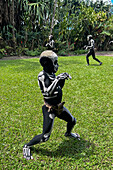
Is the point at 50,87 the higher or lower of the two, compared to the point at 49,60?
lower

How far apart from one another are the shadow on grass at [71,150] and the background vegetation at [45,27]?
1424 cm

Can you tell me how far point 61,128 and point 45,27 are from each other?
652 inches

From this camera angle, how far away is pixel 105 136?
3.65 metres

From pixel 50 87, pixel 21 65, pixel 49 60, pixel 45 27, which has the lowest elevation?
pixel 21 65

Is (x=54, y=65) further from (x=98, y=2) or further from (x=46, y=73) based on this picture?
(x=98, y=2)

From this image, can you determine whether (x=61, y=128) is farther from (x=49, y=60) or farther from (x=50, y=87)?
(x=49, y=60)

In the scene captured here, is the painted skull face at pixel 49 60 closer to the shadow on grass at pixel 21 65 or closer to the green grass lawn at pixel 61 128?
the green grass lawn at pixel 61 128

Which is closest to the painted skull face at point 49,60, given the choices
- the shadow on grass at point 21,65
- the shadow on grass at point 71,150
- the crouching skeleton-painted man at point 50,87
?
the crouching skeleton-painted man at point 50,87

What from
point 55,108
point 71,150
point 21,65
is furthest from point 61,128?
point 21,65

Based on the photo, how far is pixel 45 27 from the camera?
18266mm

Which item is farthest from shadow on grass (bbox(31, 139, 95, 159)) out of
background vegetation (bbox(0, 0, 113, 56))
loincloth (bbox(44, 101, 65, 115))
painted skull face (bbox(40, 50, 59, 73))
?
background vegetation (bbox(0, 0, 113, 56))

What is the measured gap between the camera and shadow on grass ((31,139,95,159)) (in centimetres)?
312

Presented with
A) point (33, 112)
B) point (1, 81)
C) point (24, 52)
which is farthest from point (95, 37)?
point (33, 112)

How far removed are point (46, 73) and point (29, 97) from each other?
139 inches
